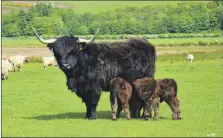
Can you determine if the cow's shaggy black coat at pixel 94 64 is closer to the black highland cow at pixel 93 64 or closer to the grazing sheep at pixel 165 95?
the black highland cow at pixel 93 64

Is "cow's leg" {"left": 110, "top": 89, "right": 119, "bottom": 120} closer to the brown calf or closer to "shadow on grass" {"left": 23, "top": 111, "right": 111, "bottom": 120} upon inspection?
the brown calf

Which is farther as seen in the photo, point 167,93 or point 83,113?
point 83,113

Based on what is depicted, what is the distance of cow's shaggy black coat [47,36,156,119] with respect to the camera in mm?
16250

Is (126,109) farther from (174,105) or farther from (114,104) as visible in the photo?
(174,105)

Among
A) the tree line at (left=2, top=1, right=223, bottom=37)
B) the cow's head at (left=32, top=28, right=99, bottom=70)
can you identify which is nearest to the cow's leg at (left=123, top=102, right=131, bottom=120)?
the cow's head at (left=32, top=28, right=99, bottom=70)

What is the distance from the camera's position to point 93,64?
16.9 metres

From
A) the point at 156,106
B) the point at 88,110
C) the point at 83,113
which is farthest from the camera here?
the point at 83,113

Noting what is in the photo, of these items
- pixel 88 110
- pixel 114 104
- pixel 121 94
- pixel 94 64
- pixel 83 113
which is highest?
pixel 94 64

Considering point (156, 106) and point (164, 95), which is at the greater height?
→ point (164, 95)

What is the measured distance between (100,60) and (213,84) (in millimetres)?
11867

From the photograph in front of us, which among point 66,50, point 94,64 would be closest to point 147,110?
point 94,64

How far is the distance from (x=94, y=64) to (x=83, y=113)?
7.61ft

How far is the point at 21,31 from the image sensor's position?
8700cm

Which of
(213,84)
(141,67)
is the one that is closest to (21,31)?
(213,84)
